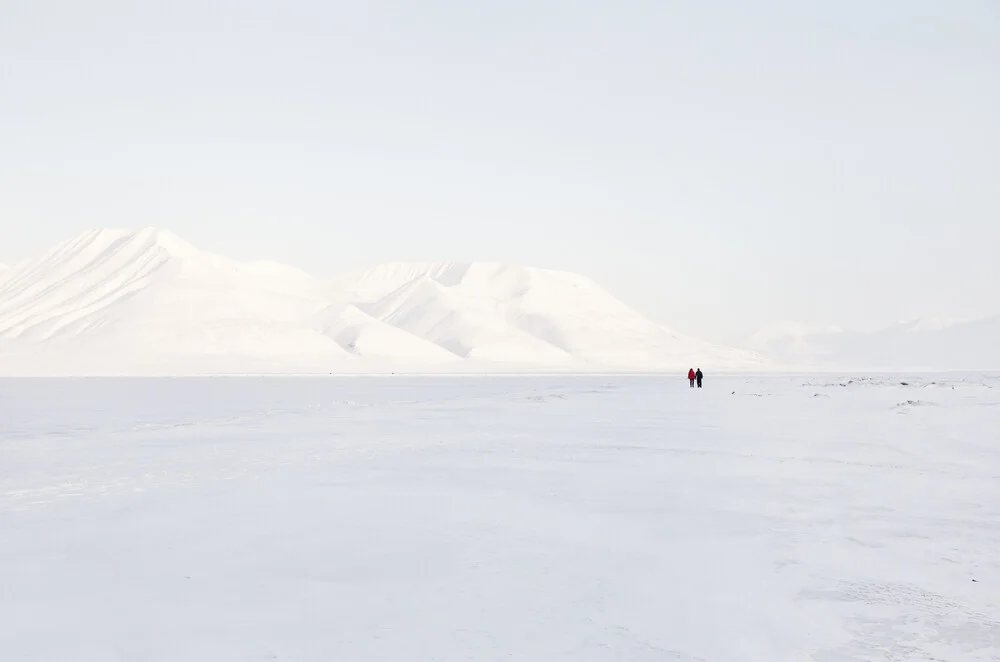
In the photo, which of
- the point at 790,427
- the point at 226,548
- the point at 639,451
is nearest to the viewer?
the point at 226,548

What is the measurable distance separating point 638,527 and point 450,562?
8.40 feet

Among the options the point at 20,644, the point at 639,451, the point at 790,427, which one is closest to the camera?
the point at 20,644

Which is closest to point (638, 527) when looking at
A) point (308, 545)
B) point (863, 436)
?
point (308, 545)

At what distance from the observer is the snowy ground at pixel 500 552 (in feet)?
18.2

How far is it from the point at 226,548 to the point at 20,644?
2.68 meters

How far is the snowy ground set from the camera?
5.54 meters

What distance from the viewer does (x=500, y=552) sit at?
7957mm

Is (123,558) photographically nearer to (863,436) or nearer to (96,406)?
(863,436)

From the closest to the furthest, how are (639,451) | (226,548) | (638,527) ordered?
1. (226,548)
2. (638,527)
3. (639,451)

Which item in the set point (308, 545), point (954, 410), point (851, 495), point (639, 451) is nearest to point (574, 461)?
point (639, 451)

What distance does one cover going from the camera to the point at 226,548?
8.05 meters

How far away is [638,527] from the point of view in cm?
923

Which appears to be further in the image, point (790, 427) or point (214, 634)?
point (790, 427)

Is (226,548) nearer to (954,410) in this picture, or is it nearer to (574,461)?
(574,461)
